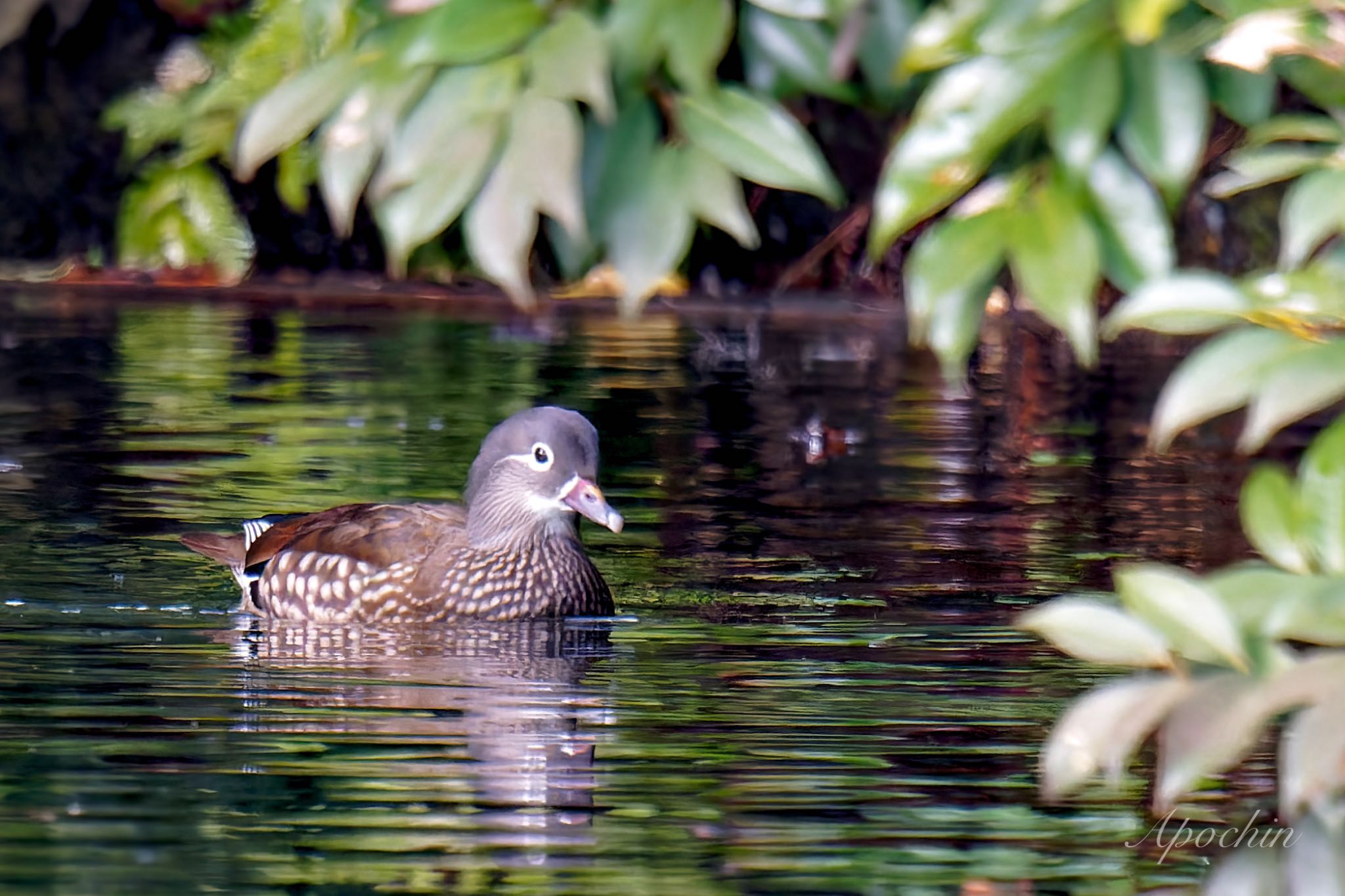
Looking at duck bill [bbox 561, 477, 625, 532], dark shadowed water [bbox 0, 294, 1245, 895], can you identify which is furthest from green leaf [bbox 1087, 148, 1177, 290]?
duck bill [bbox 561, 477, 625, 532]

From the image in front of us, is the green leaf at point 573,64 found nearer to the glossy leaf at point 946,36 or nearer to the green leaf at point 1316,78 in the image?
the glossy leaf at point 946,36

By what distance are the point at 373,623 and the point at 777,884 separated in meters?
3.24

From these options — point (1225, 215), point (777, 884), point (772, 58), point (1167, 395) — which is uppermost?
Result: point (1225, 215)

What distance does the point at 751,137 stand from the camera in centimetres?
244

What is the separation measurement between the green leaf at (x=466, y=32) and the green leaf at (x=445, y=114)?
0.08ft

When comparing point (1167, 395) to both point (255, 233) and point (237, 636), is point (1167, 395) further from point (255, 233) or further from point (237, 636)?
point (255, 233)

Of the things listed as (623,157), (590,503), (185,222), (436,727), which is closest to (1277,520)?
(623,157)

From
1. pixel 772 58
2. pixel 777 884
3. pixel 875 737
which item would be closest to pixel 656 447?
pixel 875 737

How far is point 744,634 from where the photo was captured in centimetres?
680

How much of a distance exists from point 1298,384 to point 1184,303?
5.4 inches

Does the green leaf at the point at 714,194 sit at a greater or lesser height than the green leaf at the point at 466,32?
lesser

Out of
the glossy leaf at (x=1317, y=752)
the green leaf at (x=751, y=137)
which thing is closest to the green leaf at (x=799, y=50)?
the green leaf at (x=751, y=137)

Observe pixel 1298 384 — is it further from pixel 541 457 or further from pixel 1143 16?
pixel 541 457

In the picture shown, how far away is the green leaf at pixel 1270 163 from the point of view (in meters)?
2.41
